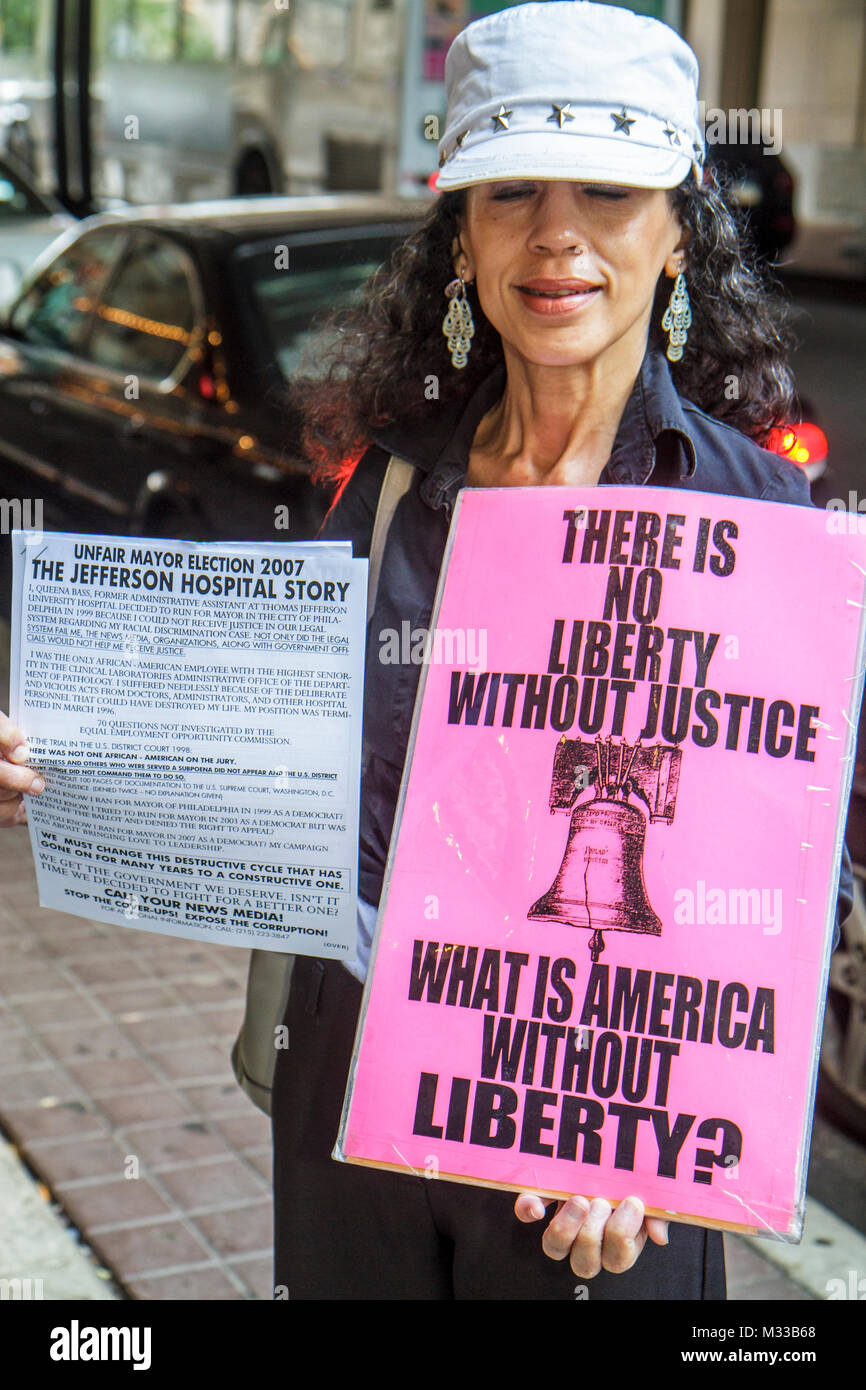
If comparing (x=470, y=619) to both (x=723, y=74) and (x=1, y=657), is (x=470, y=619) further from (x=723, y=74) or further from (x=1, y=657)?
(x=723, y=74)

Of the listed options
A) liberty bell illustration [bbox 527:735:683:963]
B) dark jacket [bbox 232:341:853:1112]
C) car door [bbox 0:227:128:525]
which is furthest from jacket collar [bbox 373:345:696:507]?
car door [bbox 0:227:128:525]

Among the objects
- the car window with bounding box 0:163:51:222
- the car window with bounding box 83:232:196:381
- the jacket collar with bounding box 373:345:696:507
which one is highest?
the car window with bounding box 0:163:51:222

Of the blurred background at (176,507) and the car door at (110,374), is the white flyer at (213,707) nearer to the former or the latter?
the blurred background at (176,507)

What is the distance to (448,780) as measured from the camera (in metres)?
1.67

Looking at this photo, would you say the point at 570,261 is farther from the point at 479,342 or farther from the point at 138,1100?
the point at 138,1100

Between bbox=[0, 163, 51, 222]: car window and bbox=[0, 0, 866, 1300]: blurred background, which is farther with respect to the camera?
bbox=[0, 163, 51, 222]: car window

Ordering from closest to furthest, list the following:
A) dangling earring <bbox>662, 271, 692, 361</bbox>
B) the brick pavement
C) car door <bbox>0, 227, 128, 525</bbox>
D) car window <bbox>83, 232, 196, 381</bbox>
Answer: dangling earring <bbox>662, 271, 692, 361</bbox> → the brick pavement → car window <bbox>83, 232, 196, 381</bbox> → car door <bbox>0, 227, 128, 525</bbox>

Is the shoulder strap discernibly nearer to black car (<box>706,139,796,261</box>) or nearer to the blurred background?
the blurred background

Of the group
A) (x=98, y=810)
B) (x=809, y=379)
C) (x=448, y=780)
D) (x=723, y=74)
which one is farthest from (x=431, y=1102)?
(x=723, y=74)

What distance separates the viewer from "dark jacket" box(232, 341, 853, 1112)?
1742 millimetres

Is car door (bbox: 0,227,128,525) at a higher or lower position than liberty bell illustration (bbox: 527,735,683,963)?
higher

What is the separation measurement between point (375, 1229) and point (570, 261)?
109 centimetres

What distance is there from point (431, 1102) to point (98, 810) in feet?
1.57

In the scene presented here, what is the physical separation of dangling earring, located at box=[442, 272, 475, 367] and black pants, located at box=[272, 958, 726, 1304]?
772mm
